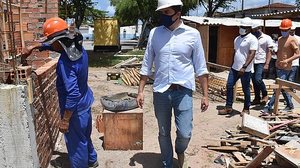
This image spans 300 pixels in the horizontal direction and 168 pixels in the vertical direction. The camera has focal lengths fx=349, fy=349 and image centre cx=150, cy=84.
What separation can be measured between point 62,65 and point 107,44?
81.0 ft

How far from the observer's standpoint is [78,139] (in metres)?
3.89

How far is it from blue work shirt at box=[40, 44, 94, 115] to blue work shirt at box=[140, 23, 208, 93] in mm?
791

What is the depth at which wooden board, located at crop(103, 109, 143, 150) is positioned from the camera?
184 inches

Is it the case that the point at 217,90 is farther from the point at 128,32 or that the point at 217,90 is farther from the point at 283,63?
the point at 128,32

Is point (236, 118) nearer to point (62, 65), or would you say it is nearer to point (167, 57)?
point (167, 57)

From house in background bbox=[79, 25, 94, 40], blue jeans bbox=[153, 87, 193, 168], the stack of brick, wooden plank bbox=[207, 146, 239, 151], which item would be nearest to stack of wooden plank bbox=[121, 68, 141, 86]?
wooden plank bbox=[207, 146, 239, 151]

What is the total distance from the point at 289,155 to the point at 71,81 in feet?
8.20

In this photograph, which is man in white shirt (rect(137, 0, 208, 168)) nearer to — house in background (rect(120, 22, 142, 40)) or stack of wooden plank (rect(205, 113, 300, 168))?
stack of wooden plank (rect(205, 113, 300, 168))

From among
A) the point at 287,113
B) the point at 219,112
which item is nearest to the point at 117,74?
the point at 219,112

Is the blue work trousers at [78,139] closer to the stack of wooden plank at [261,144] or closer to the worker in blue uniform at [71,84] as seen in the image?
the worker in blue uniform at [71,84]

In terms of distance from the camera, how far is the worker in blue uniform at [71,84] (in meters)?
3.56

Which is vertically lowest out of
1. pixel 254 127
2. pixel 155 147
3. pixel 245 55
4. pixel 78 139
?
pixel 155 147

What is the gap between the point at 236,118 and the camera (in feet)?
21.7

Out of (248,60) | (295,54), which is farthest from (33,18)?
(295,54)
